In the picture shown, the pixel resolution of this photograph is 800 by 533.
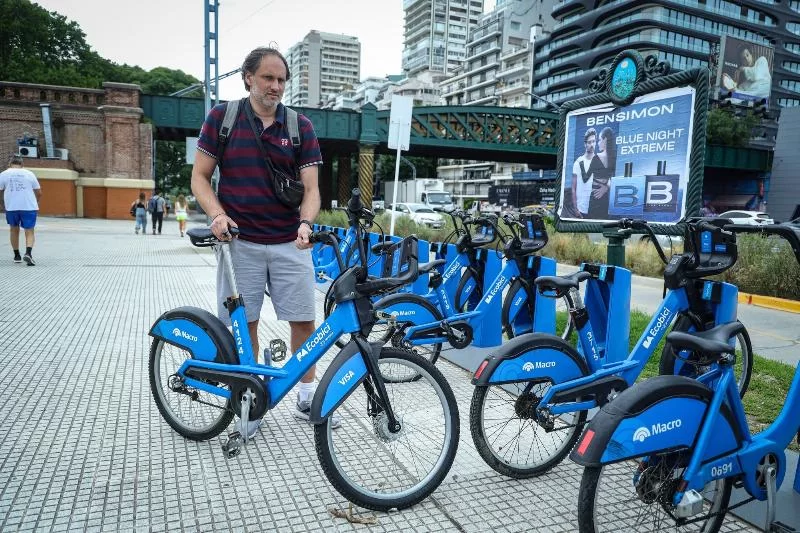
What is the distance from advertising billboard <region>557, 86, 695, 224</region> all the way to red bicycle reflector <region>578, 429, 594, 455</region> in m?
4.10

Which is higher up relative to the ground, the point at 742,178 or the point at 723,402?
the point at 742,178

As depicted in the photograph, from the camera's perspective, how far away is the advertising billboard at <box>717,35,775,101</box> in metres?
59.0

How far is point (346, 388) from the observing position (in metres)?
2.76

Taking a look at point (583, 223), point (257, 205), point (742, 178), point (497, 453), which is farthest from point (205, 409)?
point (742, 178)

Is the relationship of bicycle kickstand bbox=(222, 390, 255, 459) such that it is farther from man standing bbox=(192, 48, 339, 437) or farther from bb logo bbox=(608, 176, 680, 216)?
bb logo bbox=(608, 176, 680, 216)

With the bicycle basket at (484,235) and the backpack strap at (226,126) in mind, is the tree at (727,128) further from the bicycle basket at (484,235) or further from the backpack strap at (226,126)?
the backpack strap at (226,126)

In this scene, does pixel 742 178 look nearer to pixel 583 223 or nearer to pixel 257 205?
pixel 583 223

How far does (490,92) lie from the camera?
104 m

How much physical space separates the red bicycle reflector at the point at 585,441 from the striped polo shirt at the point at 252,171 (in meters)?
2.16

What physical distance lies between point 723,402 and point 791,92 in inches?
4215

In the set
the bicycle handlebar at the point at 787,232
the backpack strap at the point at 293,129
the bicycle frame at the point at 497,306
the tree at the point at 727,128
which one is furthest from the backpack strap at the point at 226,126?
the tree at the point at 727,128

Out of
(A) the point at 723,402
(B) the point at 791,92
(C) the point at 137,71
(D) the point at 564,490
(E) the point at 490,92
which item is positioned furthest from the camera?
(E) the point at 490,92

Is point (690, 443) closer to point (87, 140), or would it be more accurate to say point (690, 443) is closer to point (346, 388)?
point (346, 388)

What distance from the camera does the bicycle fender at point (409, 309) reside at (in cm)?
477
